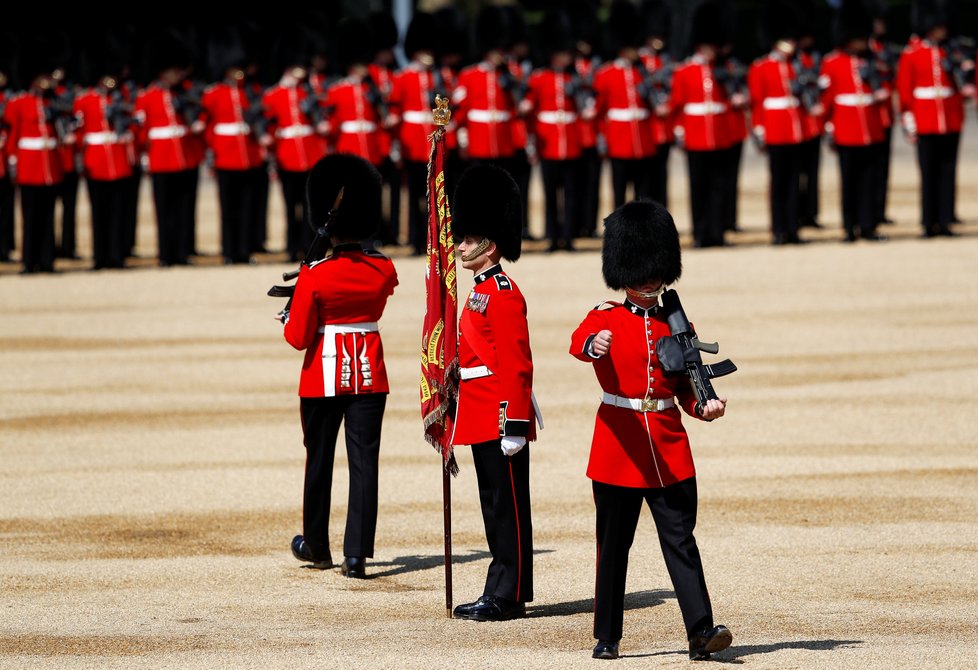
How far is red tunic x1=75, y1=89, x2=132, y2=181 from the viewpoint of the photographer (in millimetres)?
13773

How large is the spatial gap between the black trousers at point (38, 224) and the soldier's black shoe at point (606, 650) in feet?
31.9

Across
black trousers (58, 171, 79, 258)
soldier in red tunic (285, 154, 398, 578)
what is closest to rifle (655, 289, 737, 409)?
soldier in red tunic (285, 154, 398, 578)

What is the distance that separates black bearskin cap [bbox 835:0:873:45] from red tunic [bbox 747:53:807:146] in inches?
20.0

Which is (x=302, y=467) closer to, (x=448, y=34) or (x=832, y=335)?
(x=832, y=335)

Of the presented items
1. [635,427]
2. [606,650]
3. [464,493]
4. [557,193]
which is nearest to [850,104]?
[557,193]

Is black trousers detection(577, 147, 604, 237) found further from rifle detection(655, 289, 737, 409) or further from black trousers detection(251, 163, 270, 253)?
rifle detection(655, 289, 737, 409)

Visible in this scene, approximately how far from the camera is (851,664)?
4.56 metres

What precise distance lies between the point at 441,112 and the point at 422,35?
9389 millimetres

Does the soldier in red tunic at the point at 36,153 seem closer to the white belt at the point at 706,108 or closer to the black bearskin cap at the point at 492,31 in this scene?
the black bearskin cap at the point at 492,31

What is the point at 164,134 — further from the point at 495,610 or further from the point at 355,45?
the point at 495,610

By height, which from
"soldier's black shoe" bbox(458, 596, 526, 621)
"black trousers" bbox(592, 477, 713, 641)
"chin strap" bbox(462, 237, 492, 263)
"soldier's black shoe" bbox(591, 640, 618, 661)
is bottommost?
"soldier's black shoe" bbox(458, 596, 526, 621)

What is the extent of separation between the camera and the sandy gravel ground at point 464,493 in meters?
4.94

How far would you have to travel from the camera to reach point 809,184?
1504 cm

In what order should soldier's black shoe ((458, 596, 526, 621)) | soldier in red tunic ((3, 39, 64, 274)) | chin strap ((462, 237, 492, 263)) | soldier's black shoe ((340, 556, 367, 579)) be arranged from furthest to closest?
soldier in red tunic ((3, 39, 64, 274)) < soldier's black shoe ((340, 556, 367, 579)) < chin strap ((462, 237, 492, 263)) < soldier's black shoe ((458, 596, 526, 621))
